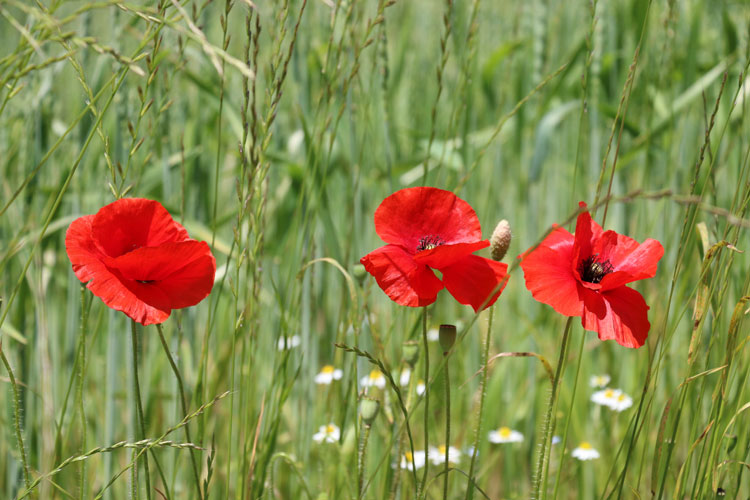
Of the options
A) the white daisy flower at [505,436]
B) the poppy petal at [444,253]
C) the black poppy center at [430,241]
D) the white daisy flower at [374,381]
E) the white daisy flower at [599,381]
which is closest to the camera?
the poppy petal at [444,253]

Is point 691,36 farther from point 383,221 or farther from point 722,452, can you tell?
point 383,221

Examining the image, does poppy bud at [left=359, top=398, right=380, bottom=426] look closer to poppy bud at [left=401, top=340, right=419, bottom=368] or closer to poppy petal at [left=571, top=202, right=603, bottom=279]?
poppy bud at [left=401, top=340, right=419, bottom=368]

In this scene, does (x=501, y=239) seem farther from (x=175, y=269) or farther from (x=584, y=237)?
(x=175, y=269)

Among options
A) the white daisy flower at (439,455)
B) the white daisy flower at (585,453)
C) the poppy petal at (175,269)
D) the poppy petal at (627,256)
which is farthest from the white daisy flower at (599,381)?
the poppy petal at (175,269)

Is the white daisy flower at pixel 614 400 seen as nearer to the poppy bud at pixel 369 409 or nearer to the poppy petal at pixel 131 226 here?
the poppy bud at pixel 369 409

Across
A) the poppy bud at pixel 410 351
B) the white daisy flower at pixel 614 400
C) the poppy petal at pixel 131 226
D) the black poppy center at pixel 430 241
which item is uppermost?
the white daisy flower at pixel 614 400

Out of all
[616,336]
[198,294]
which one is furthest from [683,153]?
[198,294]

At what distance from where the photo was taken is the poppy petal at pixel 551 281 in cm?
64

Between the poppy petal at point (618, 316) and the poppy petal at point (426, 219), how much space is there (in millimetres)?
120

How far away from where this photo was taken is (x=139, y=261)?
63cm

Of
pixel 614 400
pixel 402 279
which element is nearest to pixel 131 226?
pixel 402 279

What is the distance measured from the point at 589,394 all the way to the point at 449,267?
0.98 meters

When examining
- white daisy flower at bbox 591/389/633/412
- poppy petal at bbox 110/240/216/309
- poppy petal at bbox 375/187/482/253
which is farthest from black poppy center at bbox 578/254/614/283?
white daisy flower at bbox 591/389/633/412

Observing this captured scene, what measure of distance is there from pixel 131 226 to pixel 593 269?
0.44m
